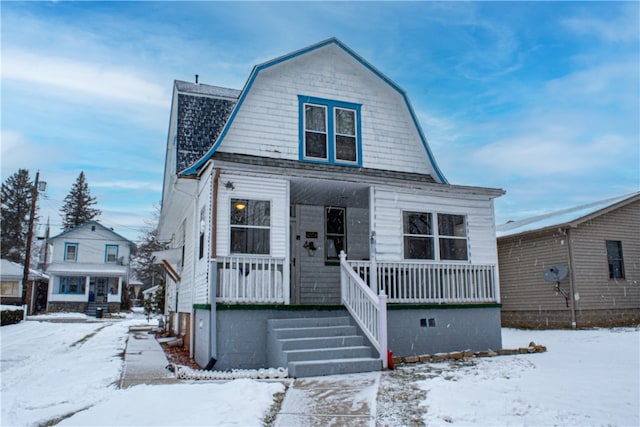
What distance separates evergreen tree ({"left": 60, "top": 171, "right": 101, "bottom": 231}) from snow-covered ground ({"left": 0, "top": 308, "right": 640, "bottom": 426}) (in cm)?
5654

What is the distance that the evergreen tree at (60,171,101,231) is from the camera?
6025cm

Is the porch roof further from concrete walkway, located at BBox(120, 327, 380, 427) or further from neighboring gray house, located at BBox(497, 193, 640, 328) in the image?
neighboring gray house, located at BBox(497, 193, 640, 328)

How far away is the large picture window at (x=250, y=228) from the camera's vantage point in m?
9.29

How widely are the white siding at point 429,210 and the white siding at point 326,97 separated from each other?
178cm

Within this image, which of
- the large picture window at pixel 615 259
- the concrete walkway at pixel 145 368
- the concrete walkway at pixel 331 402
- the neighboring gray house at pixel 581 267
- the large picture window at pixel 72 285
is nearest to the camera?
the concrete walkway at pixel 331 402

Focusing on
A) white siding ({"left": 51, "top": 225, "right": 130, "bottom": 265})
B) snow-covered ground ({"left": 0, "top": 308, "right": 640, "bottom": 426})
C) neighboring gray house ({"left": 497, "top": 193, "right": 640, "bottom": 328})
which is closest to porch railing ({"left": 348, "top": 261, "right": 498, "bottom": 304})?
snow-covered ground ({"left": 0, "top": 308, "right": 640, "bottom": 426})

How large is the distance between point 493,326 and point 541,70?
11.0 m

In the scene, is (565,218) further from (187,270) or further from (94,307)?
(94,307)

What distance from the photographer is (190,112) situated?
13219mm

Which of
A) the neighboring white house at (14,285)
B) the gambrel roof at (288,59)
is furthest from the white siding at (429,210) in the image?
the neighboring white house at (14,285)

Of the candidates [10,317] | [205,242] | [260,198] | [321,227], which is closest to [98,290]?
[10,317]

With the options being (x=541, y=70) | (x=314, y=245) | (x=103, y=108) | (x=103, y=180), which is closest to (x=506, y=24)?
(x=541, y=70)

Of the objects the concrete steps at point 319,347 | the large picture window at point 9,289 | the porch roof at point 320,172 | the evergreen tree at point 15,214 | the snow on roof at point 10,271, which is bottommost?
the concrete steps at point 319,347

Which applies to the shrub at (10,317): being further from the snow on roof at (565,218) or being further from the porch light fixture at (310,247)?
the snow on roof at (565,218)
